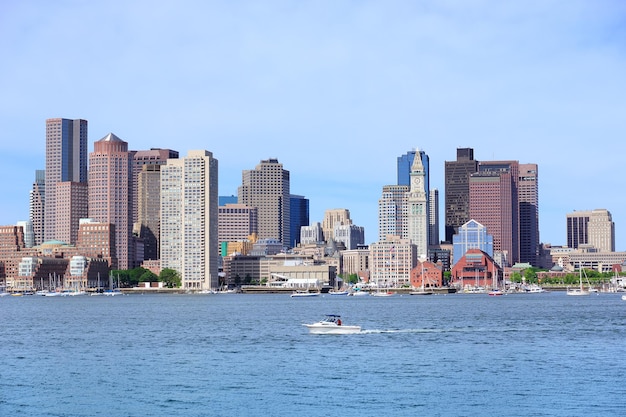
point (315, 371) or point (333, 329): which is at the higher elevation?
point (333, 329)

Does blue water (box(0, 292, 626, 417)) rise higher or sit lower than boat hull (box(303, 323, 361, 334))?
lower

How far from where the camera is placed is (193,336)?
112 metres

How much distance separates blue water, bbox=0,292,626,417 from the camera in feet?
204

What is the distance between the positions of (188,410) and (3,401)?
11622 millimetres

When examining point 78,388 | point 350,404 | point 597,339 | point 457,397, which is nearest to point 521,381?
point 457,397

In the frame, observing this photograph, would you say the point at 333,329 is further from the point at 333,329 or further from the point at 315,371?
the point at 315,371

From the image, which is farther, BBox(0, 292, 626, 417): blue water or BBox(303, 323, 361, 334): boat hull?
BBox(303, 323, 361, 334): boat hull

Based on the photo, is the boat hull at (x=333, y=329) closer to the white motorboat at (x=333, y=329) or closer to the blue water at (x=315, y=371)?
the white motorboat at (x=333, y=329)

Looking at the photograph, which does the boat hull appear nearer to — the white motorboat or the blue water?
the white motorboat

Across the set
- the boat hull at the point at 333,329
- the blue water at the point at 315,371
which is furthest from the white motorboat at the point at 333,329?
the blue water at the point at 315,371

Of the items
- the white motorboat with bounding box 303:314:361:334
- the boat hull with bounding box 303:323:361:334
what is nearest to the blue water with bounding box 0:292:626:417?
the boat hull with bounding box 303:323:361:334

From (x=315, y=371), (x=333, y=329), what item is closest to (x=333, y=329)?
(x=333, y=329)

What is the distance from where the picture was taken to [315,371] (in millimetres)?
77125

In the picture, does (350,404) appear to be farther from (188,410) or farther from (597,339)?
(597,339)
